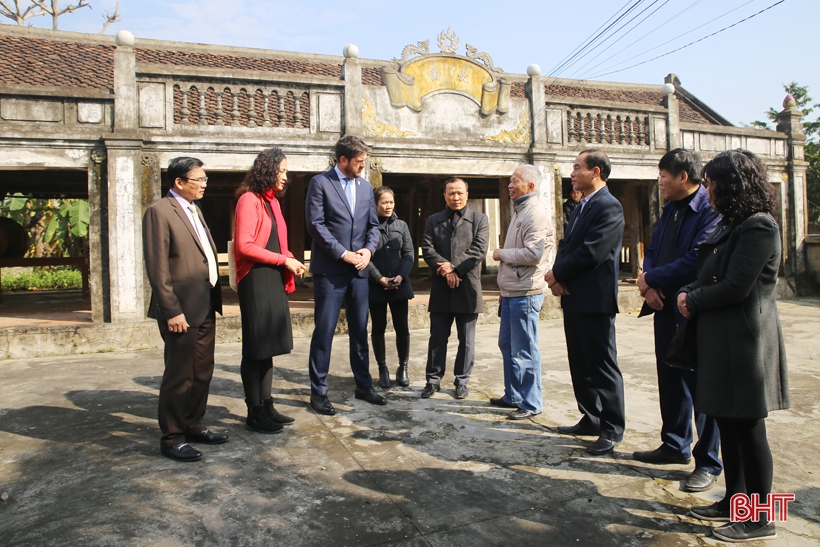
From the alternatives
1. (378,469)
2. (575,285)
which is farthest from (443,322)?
(378,469)

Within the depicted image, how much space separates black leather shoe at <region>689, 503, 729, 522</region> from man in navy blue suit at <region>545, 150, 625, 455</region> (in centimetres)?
79

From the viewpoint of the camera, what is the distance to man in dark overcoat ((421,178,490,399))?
4.80 metres

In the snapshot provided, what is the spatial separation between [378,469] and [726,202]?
2193 mm

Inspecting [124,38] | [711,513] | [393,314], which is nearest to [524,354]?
[393,314]

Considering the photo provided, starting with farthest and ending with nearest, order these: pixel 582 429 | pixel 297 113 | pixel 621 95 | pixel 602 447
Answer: pixel 621 95
pixel 297 113
pixel 582 429
pixel 602 447

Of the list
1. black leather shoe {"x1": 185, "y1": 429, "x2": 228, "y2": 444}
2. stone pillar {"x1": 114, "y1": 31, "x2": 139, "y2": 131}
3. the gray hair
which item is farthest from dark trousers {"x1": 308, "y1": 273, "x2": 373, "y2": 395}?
stone pillar {"x1": 114, "y1": 31, "x2": 139, "y2": 131}

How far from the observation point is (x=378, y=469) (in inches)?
128

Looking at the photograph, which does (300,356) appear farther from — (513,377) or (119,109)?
(119,109)

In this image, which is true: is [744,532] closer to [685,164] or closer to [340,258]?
[685,164]

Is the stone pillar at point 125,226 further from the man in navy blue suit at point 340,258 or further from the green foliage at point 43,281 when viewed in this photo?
the green foliage at point 43,281

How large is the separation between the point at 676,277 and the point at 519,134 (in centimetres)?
687

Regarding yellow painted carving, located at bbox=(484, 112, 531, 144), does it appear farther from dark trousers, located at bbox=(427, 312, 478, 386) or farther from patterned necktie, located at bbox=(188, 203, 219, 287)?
patterned necktie, located at bbox=(188, 203, 219, 287)

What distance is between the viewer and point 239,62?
11.6m

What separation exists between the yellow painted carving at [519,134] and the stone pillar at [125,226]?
5333 millimetres
